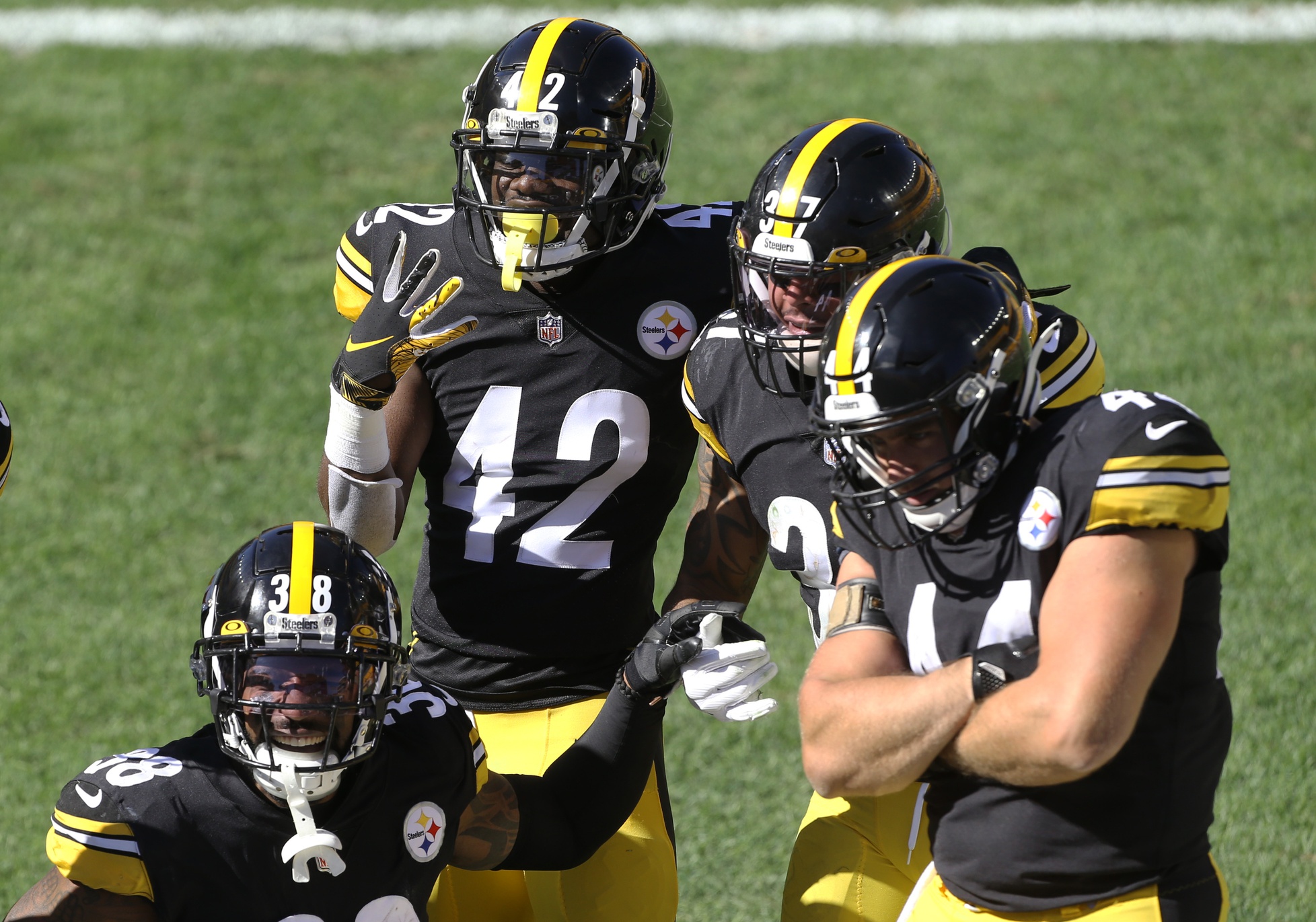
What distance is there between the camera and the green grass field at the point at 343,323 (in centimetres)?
550

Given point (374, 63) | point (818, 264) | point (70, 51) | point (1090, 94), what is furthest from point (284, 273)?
point (818, 264)

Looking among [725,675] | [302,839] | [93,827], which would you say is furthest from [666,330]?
[93,827]

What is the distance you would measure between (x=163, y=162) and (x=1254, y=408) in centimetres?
683

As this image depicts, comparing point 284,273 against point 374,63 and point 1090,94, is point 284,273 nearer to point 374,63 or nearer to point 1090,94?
point 374,63

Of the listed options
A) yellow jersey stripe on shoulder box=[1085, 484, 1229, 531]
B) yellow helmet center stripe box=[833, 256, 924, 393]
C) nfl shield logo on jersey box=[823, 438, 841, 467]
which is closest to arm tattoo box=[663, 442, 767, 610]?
nfl shield logo on jersey box=[823, 438, 841, 467]

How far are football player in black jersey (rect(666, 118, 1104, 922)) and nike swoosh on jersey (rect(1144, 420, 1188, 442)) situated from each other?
2.11ft

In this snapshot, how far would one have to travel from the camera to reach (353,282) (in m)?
3.82

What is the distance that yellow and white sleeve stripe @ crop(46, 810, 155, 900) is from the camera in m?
2.71

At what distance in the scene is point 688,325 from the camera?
3.68m

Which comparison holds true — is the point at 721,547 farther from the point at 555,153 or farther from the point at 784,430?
the point at 555,153

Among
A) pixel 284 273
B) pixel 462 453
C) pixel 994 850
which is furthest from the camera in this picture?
pixel 284 273

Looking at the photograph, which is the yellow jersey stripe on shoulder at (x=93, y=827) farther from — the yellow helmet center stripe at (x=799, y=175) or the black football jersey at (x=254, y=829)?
the yellow helmet center stripe at (x=799, y=175)

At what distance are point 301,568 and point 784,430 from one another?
113 cm

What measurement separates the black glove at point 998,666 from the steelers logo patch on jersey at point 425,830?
1.22 metres
